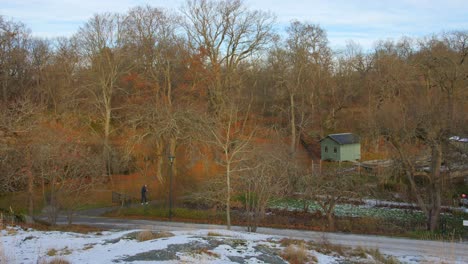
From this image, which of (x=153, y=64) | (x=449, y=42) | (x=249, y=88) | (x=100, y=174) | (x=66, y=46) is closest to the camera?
(x=100, y=174)

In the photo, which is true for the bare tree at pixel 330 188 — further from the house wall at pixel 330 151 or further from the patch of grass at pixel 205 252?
the house wall at pixel 330 151

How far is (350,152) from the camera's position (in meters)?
46.0

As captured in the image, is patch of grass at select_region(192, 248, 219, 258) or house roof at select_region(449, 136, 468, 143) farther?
house roof at select_region(449, 136, 468, 143)

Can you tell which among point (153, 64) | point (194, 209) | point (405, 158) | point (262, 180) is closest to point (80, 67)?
point (153, 64)

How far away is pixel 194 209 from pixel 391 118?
41.1ft

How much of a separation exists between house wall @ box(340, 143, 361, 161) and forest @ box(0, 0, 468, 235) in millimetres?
881

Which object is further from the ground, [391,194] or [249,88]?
[249,88]

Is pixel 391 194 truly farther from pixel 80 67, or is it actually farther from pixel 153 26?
pixel 80 67

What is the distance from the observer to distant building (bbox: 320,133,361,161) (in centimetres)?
4534

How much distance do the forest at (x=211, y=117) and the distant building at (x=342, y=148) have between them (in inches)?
45.3

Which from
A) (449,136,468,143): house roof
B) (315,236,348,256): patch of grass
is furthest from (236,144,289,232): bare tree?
(449,136,468,143): house roof

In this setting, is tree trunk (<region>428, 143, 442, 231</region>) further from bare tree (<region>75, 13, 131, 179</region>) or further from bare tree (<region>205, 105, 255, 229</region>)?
bare tree (<region>75, 13, 131, 179</region>)

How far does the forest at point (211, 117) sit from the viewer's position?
2228 cm

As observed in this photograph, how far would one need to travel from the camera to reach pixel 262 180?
21031 mm
